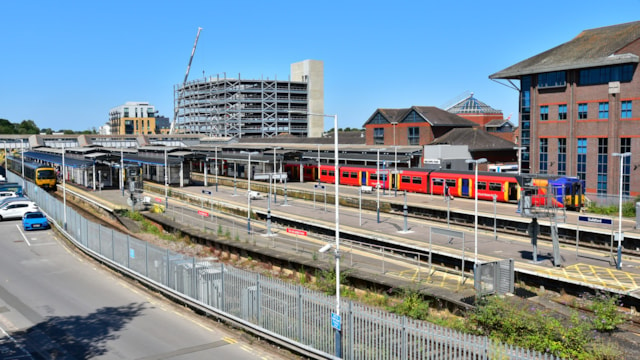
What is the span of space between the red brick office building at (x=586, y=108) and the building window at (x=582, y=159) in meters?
0.04

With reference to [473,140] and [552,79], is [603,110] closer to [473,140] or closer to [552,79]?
[552,79]

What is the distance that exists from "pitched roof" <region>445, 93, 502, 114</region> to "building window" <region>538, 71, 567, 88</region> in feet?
167

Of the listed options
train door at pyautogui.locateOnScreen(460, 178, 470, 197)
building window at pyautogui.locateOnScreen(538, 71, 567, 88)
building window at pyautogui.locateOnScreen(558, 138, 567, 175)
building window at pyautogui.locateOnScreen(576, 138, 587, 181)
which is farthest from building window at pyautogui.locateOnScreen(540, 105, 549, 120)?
train door at pyautogui.locateOnScreen(460, 178, 470, 197)

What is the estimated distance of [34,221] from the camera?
128 ft

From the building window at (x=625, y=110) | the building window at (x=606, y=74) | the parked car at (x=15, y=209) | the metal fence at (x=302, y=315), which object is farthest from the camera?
the parked car at (x=15, y=209)

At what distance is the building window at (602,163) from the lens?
45.0 metres

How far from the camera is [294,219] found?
39.9 meters

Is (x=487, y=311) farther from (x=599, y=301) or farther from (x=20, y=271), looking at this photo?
(x=20, y=271)

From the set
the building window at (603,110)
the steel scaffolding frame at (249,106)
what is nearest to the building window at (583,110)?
the building window at (603,110)

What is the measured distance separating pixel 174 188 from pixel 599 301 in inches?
1802

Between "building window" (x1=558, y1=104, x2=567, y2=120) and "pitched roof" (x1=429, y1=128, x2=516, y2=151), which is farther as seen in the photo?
"pitched roof" (x1=429, y1=128, x2=516, y2=151)

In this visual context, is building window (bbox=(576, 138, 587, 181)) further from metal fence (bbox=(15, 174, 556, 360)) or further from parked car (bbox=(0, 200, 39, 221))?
parked car (bbox=(0, 200, 39, 221))

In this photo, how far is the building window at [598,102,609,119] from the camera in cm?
4475

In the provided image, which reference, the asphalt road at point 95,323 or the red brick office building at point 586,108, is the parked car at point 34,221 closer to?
the asphalt road at point 95,323
